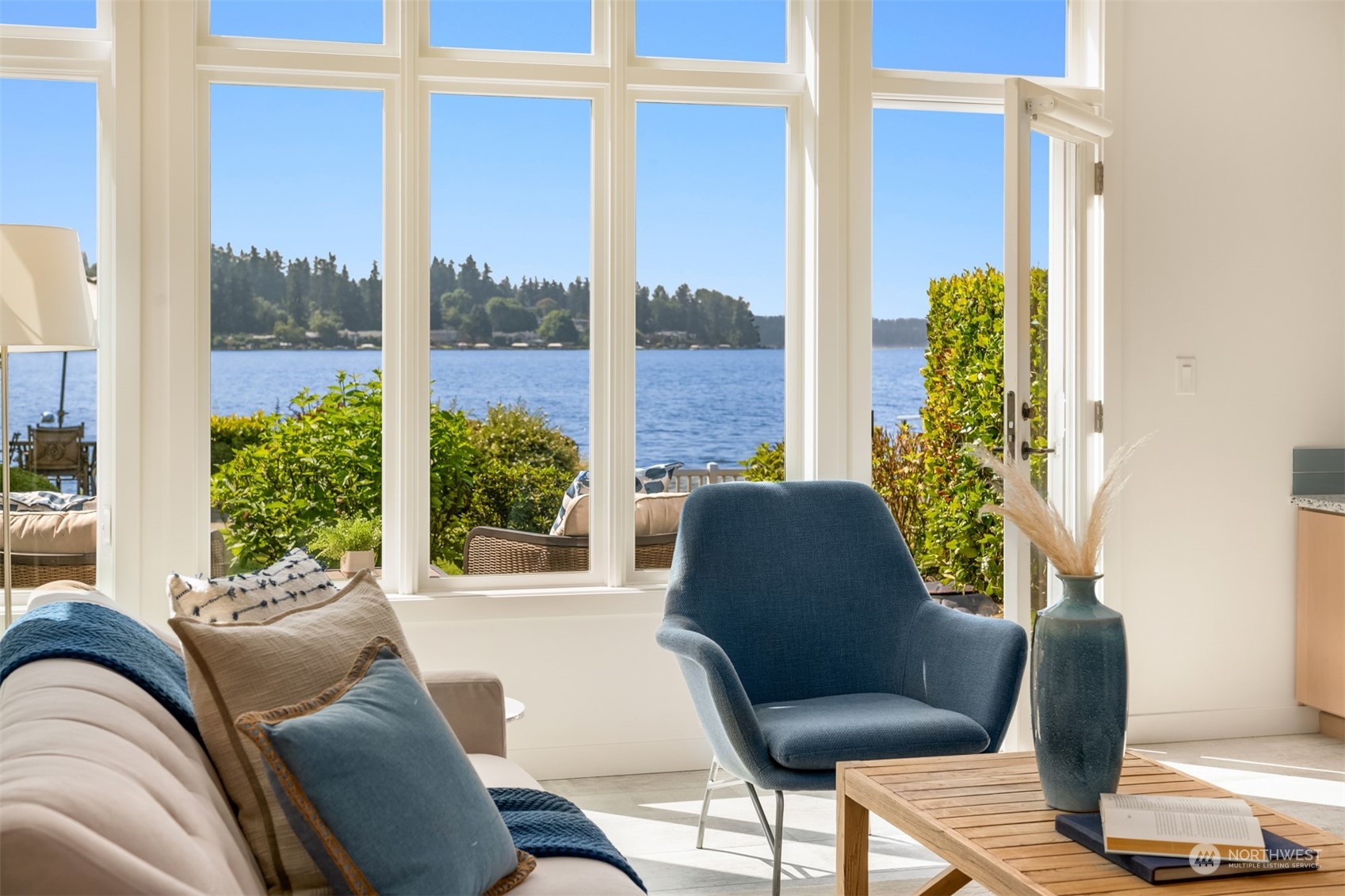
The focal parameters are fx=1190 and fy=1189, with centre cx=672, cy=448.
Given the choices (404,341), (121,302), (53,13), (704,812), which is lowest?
(704,812)

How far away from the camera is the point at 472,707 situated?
2.46m

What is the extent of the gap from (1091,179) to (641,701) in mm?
2325

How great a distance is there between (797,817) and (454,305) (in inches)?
74.9

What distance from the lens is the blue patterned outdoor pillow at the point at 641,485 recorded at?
3910 millimetres

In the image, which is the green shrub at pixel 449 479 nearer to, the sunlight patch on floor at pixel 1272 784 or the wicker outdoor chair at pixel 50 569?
the wicker outdoor chair at pixel 50 569

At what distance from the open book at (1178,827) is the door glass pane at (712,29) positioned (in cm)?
280

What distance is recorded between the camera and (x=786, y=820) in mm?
3389

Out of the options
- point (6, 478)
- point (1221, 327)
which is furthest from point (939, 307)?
point (6, 478)

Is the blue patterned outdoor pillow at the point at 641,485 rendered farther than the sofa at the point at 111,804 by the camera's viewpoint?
Yes

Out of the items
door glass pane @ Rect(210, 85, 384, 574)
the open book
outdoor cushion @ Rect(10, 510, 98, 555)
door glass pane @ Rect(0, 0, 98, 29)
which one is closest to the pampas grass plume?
the open book

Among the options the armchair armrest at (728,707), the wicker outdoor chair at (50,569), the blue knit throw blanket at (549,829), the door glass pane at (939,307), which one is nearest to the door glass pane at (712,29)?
the door glass pane at (939,307)

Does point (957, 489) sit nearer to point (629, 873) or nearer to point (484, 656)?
point (484, 656)

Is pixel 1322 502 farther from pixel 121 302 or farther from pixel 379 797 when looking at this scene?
pixel 121 302

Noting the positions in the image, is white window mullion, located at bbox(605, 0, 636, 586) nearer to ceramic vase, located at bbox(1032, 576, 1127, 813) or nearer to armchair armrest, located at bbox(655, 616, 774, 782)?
armchair armrest, located at bbox(655, 616, 774, 782)
